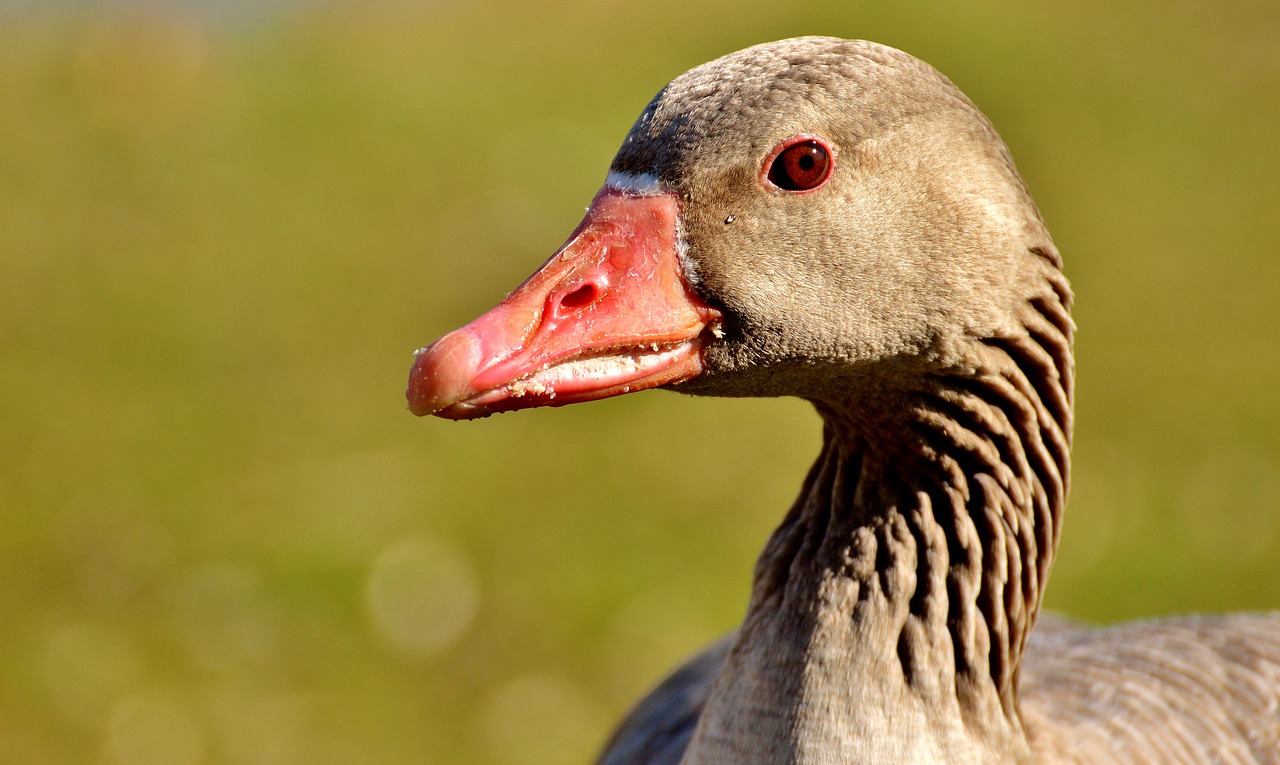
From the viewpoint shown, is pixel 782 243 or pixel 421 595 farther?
pixel 421 595

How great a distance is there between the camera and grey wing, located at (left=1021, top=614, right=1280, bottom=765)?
2617 millimetres

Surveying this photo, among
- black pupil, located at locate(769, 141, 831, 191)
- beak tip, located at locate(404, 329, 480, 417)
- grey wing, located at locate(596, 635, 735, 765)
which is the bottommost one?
grey wing, located at locate(596, 635, 735, 765)

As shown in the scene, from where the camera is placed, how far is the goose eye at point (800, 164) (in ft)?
7.05

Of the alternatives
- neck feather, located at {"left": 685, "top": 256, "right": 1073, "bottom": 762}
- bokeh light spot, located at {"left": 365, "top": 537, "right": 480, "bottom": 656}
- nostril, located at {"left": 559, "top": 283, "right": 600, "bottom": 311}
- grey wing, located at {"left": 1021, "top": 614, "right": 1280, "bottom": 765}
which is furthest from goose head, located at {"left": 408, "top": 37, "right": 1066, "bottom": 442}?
bokeh light spot, located at {"left": 365, "top": 537, "right": 480, "bottom": 656}

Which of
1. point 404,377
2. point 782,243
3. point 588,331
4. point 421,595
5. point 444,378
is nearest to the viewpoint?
point 444,378

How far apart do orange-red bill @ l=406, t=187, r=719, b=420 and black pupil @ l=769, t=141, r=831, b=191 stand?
19cm

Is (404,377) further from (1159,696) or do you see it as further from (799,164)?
(799,164)

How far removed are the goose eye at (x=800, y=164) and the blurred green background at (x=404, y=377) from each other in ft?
11.2

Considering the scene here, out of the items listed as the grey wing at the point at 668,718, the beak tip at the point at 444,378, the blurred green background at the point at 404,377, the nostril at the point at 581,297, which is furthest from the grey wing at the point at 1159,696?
the blurred green background at the point at 404,377

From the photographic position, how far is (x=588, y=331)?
6.83ft

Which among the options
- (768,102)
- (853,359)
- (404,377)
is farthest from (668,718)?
(404,377)

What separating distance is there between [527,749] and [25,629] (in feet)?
7.37

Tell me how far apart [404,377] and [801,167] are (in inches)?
212

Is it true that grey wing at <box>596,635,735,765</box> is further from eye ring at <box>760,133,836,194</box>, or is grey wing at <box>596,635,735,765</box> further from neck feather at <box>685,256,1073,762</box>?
eye ring at <box>760,133,836,194</box>
